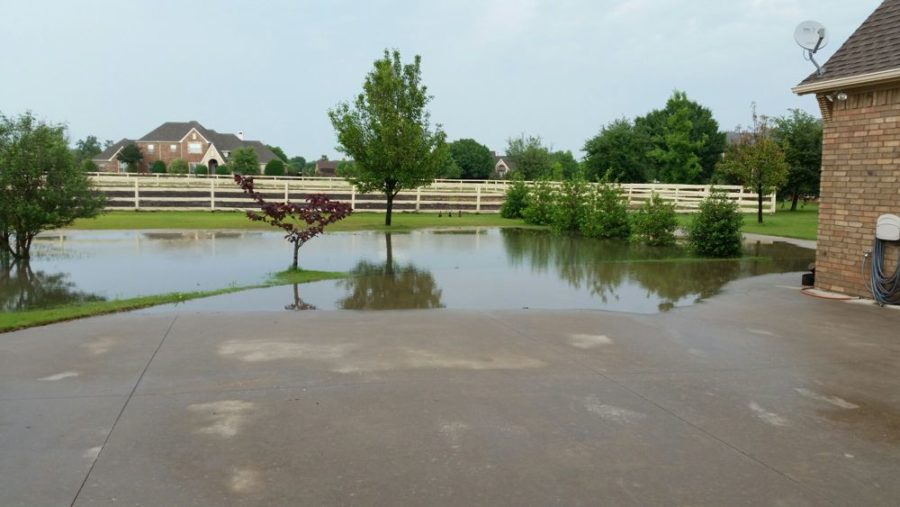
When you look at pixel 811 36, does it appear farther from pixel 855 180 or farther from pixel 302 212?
pixel 302 212

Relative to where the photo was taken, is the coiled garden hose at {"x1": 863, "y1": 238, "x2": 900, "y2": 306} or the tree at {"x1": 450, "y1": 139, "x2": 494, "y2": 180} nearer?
the coiled garden hose at {"x1": 863, "y1": 238, "x2": 900, "y2": 306}

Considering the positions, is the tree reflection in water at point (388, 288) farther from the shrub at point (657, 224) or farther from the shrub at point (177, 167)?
the shrub at point (177, 167)

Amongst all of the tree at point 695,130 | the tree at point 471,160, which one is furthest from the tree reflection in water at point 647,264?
the tree at point 471,160

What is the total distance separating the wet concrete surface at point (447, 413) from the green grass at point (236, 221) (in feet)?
57.2

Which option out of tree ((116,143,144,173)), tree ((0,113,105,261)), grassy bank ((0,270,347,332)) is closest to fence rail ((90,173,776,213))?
tree ((0,113,105,261))

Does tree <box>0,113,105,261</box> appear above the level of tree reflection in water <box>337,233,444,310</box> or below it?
above

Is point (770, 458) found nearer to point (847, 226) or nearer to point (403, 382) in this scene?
point (403, 382)

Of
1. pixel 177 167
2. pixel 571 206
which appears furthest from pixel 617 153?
pixel 177 167

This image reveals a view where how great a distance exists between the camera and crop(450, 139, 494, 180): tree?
308 feet

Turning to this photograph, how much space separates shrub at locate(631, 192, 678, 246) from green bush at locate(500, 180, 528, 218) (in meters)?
12.3

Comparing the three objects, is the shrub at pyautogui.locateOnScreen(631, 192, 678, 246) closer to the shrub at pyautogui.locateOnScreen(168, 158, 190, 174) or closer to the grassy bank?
the grassy bank

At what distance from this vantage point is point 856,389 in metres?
5.68

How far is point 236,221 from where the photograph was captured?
27.6 m

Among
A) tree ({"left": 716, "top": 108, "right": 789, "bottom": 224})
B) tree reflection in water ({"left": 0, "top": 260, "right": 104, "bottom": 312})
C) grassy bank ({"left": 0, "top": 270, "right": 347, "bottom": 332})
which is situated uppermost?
tree ({"left": 716, "top": 108, "right": 789, "bottom": 224})
